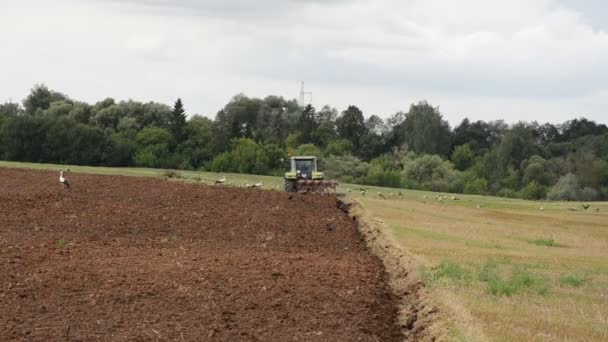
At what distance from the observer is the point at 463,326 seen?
10523mm

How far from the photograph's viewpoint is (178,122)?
4031 inches

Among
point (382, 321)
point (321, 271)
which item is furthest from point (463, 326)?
point (321, 271)

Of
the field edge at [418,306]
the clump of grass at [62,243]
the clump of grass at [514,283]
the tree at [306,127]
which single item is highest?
the tree at [306,127]

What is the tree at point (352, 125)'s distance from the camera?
434 ft

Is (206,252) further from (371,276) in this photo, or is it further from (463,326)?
(463,326)

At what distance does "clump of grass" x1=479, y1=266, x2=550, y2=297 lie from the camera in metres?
13.6

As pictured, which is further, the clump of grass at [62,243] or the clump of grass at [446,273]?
the clump of grass at [62,243]

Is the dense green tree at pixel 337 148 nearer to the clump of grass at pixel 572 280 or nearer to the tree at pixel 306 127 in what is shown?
the tree at pixel 306 127

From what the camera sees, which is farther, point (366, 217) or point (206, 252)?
point (366, 217)

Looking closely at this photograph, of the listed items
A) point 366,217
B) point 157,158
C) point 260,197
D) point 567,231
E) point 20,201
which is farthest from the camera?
point 157,158

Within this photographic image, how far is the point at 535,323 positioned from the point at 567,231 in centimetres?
2445

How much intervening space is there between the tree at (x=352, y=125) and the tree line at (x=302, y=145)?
156 mm

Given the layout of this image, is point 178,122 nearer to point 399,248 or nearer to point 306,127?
point 306,127

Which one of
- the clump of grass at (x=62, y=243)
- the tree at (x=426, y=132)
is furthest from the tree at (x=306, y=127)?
the clump of grass at (x=62, y=243)
